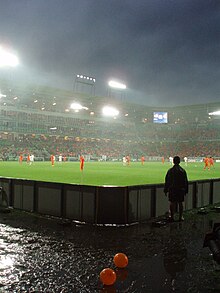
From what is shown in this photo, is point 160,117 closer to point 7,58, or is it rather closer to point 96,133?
point 96,133

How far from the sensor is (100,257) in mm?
6664

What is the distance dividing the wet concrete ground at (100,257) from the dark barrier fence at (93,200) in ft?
1.76

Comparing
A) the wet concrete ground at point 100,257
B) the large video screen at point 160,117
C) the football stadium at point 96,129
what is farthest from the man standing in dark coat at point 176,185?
the large video screen at point 160,117

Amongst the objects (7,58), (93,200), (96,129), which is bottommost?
(93,200)

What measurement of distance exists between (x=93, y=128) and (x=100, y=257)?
7983 centimetres

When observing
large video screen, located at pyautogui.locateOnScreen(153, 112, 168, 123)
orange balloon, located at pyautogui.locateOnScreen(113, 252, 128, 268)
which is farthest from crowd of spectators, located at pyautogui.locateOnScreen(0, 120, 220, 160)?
orange balloon, located at pyautogui.locateOnScreen(113, 252, 128, 268)

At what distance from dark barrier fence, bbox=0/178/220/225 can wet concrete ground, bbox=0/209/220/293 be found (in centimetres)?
54

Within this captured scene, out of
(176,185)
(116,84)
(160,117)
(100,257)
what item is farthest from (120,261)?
(116,84)

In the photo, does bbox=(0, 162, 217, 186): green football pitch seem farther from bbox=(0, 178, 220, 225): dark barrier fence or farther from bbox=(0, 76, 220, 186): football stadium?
bbox=(0, 76, 220, 186): football stadium

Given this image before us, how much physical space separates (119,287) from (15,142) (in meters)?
67.3

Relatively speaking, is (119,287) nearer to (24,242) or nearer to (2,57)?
(24,242)

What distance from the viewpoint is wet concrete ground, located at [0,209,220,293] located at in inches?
204

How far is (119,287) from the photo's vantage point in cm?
512

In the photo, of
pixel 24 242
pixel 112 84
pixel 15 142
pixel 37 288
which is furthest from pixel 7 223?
pixel 112 84
